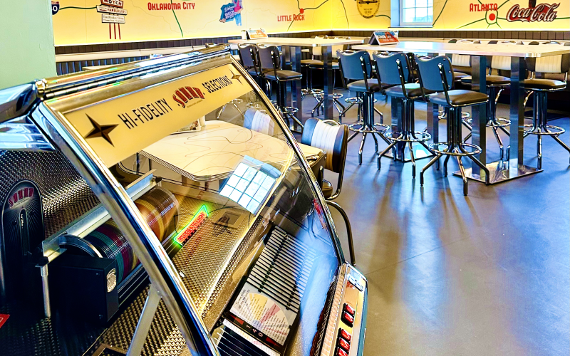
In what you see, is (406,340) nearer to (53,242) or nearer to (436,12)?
(53,242)

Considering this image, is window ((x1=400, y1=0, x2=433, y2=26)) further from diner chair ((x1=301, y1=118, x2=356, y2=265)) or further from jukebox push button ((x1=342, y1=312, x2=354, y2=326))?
jukebox push button ((x1=342, y1=312, x2=354, y2=326))

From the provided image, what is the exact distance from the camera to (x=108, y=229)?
3.57ft

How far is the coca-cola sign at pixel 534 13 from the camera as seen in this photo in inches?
320

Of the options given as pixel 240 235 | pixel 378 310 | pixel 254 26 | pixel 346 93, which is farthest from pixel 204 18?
pixel 240 235

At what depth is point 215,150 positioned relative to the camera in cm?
155

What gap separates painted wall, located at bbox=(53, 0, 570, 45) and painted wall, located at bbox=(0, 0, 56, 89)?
7092 mm

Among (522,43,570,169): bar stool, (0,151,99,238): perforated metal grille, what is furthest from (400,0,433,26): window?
(0,151,99,238): perforated metal grille

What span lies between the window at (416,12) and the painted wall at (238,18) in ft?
0.70

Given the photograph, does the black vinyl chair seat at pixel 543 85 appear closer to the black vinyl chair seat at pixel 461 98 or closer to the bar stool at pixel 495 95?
the bar stool at pixel 495 95

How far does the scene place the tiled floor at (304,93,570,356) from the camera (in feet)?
7.74

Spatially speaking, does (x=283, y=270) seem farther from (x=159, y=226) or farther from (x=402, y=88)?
(x=402, y=88)

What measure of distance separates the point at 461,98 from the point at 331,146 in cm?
177

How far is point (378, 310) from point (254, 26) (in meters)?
9.03

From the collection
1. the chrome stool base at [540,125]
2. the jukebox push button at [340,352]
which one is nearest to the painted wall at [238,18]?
the chrome stool base at [540,125]
